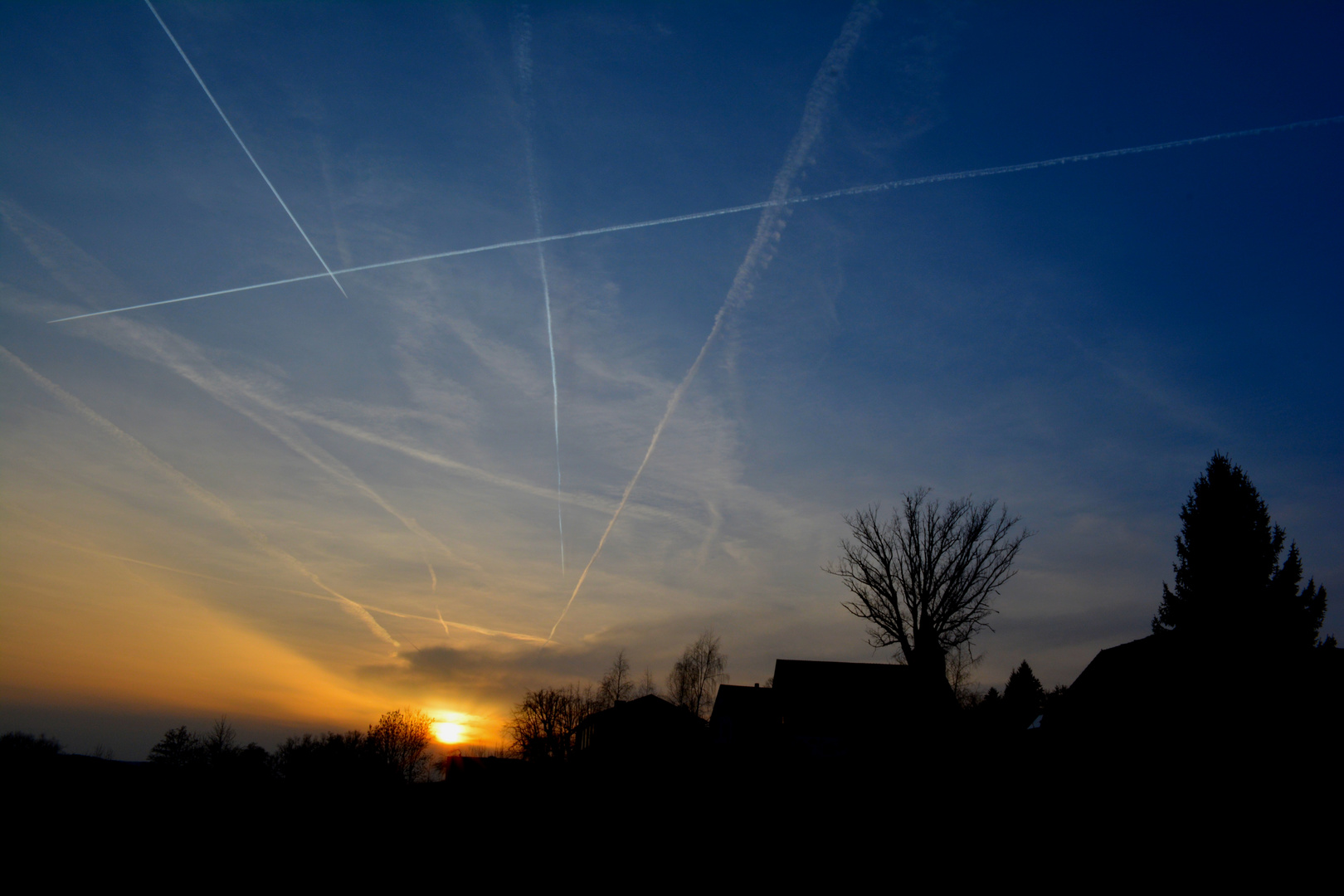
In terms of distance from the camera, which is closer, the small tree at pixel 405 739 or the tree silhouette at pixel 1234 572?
the tree silhouette at pixel 1234 572

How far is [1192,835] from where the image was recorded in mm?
9094

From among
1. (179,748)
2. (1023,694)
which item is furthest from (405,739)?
(1023,694)

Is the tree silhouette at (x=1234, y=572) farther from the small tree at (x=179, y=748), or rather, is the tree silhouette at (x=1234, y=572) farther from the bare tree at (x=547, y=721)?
the small tree at (x=179, y=748)

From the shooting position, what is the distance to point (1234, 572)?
28.2m

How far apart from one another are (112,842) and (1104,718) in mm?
21754

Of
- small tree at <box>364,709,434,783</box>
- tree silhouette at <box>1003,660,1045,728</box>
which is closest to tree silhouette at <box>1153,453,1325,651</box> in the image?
tree silhouette at <box>1003,660,1045,728</box>

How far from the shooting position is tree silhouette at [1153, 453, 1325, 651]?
25.9m

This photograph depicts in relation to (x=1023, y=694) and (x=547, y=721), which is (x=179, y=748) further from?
(x=1023, y=694)

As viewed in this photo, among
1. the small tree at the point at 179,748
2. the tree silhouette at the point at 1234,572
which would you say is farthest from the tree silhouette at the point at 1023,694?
the small tree at the point at 179,748

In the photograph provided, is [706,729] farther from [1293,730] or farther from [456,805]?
[1293,730]

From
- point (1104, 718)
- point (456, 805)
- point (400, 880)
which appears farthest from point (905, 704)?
point (400, 880)

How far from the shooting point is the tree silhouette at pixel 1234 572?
25922 millimetres

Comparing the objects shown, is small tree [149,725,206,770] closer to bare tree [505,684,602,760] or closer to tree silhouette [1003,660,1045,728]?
bare tree [505,684,602,760]

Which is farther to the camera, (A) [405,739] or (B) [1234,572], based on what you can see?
(A) [405,739]
